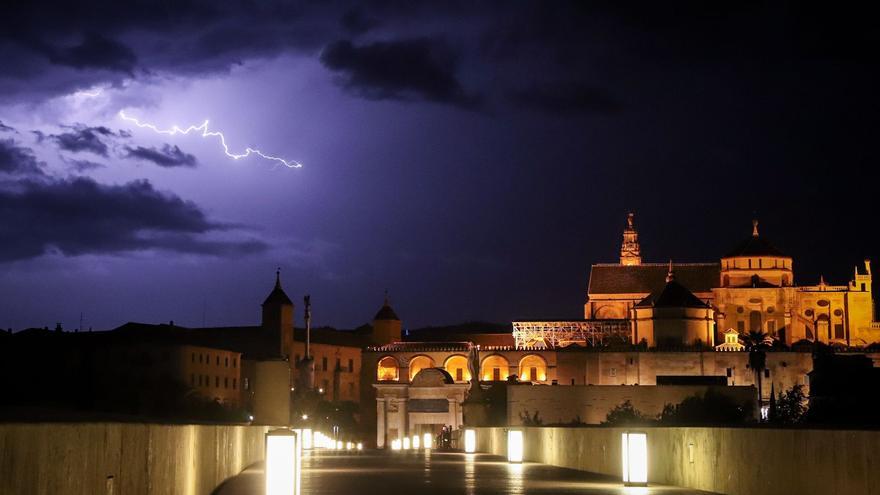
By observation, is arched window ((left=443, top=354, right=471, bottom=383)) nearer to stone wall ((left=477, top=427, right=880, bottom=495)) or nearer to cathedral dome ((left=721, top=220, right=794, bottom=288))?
cathedral dome ((left=721, top=220, right=794, bottom=288))

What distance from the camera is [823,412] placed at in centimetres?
6209

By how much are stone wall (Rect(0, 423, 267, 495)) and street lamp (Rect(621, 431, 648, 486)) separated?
21.3ft

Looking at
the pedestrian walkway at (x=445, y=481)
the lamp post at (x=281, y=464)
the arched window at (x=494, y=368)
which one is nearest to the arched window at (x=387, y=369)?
the arched window at (x=494, y=368)

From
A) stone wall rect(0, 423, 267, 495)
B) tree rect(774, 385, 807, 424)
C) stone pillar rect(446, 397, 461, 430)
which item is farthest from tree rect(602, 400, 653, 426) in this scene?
stone wall rect(0, 423, 267, 495)

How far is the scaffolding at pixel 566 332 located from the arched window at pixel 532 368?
2443 millimetres

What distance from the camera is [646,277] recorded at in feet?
334

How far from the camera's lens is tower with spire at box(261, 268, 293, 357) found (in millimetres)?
99562

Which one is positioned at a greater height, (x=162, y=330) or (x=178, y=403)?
(x=162, y=330)

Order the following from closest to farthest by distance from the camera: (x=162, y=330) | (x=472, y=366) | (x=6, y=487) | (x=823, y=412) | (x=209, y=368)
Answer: (x=6, y=487) < (x=823, y=412) < (x=472, y=366) < (x=209, y=368) < (x=162, y=330)

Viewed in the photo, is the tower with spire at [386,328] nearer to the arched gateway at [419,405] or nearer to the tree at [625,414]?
the arched gateway at [419,405]

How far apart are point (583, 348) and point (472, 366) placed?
1426cm

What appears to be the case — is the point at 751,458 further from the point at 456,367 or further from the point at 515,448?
the point at 456,367

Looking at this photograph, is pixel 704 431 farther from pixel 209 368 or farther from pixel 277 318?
pixel 277 318

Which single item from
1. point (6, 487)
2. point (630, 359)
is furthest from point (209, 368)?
point (6, 487)
